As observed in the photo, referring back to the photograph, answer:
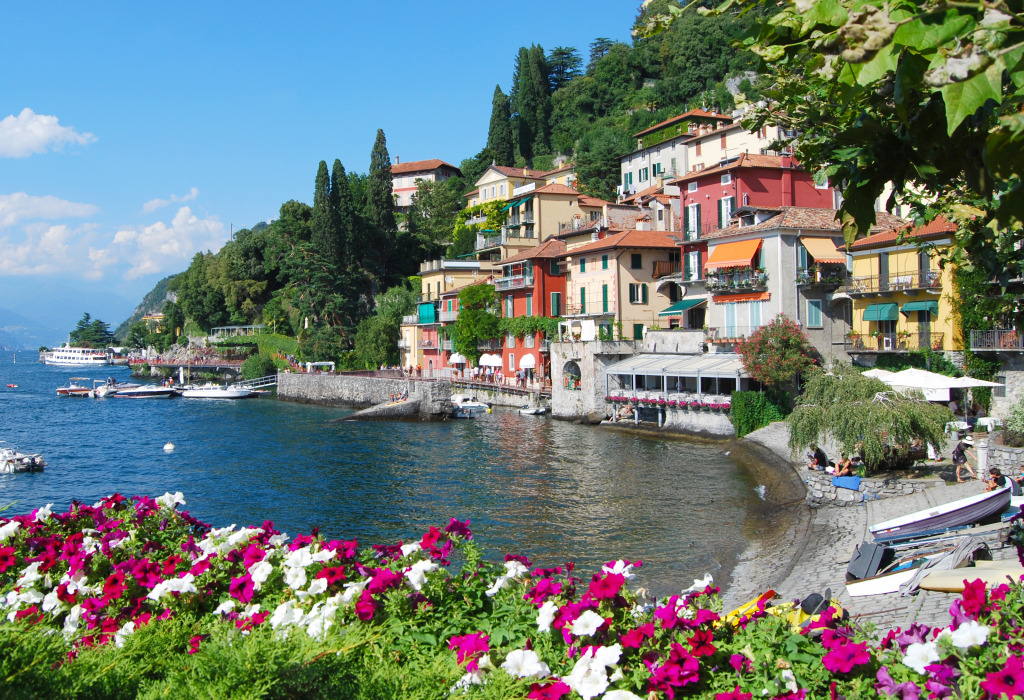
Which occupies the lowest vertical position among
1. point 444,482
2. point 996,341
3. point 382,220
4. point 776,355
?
point 444,482

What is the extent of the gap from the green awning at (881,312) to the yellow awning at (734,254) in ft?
17.8

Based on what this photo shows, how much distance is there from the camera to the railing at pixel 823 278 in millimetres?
32781

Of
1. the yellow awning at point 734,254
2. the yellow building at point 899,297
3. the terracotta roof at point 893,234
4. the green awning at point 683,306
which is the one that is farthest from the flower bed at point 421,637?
the green awning at point 683,306

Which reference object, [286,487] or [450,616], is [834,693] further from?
[286,487]

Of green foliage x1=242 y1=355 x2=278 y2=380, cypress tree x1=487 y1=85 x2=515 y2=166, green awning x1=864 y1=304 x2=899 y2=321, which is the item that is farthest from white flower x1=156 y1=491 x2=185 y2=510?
cypress tree x1=487 y1=85 x2=515 y2=166

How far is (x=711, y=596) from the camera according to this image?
224 inches

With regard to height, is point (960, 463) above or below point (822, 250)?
below

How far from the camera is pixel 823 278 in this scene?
32781 mm

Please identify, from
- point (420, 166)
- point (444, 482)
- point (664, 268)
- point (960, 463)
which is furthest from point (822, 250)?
point (420, 166)

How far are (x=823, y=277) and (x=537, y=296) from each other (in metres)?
20.4

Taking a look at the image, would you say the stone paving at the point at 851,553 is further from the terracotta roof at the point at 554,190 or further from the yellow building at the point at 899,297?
the terracotta roof at the point at 554,190

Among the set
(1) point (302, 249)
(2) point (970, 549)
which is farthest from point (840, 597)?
(1) point (302, 249)

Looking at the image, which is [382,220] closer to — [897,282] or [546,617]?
[897,282]

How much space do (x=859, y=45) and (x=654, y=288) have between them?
138 ft
